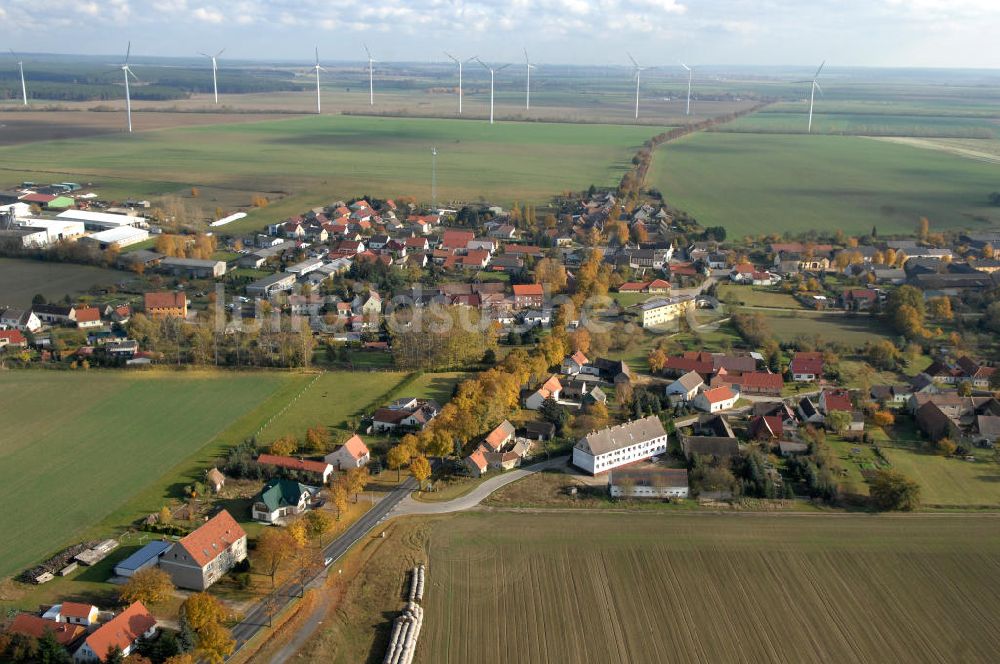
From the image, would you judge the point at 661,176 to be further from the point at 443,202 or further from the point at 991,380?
the point at 991,380

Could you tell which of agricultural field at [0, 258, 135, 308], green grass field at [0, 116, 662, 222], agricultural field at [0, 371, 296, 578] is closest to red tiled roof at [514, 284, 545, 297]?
agricultural field at [0, 371, 296, 578]

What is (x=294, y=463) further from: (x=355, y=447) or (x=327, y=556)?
(x=327, y=556)

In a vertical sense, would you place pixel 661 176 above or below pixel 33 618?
above

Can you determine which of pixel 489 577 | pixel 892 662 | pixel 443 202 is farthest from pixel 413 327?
pixel 443 202

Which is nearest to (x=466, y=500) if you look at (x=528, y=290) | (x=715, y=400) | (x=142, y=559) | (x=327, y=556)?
(x=327, y=556)

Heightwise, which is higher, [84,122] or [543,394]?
[84,122]

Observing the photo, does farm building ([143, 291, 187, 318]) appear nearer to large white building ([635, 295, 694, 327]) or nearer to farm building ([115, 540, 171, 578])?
farm building ([115, 540, 171, 578])
